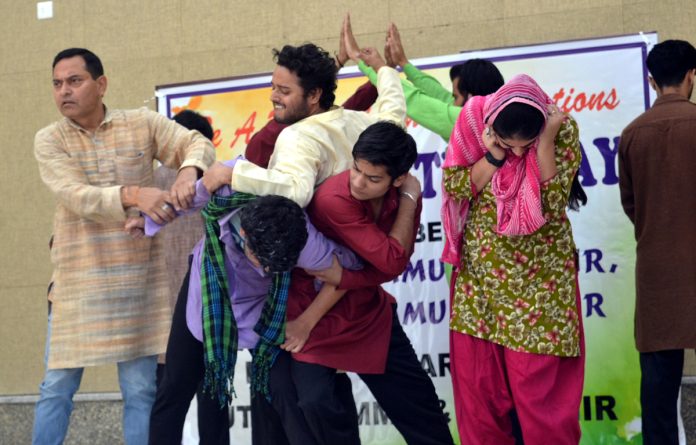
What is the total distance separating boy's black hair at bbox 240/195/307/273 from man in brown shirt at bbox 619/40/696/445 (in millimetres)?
1551

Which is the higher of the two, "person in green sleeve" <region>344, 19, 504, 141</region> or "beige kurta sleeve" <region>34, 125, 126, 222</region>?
"person in green sleeve" <region>344, 19, 504, 141</region>

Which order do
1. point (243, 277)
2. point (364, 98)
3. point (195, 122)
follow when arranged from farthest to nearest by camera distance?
point (195, 122), point (364, 98), point (243, 277)

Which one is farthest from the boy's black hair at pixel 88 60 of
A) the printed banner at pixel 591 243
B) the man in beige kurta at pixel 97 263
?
the printed banner at pixel 591 243

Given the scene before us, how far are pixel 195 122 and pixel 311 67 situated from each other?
1.29 metres

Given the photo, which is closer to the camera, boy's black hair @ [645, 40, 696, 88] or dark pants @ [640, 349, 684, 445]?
dark pants @ [640, 349, 684, 445]

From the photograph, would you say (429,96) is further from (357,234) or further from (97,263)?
(97,263)

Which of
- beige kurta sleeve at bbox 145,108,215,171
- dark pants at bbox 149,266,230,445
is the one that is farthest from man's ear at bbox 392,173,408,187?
beige kurta sleeve at bbox 145,108,215,171

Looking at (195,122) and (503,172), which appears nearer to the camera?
(503,172)

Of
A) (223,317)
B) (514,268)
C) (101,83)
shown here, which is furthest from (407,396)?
(101,83)

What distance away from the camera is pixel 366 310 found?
3477 millimetres

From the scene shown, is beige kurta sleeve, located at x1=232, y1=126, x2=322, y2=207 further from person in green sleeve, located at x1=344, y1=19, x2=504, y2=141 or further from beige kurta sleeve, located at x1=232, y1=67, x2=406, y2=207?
person in green sleeve, located at x1=344, y1=19, x2=504, y2=141

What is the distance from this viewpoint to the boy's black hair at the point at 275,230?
10.1ft

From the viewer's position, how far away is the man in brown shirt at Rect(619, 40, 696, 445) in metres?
3.81

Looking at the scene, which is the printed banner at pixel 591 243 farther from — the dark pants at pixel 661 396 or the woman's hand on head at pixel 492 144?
the woman's hand on head at pixel 492 144
